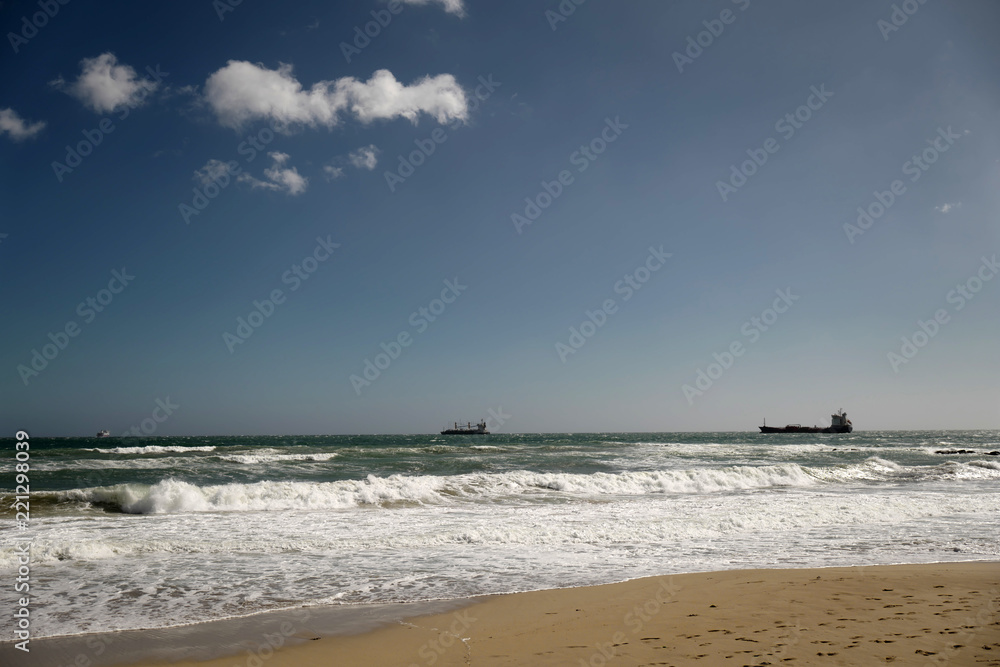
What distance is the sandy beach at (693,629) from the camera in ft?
15.8

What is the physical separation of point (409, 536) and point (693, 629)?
6.81m

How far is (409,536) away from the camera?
10977 millimetres

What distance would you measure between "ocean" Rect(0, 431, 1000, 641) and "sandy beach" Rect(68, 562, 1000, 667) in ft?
3.42

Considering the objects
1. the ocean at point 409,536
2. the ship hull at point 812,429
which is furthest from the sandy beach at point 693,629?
the ship hull at point 812,429

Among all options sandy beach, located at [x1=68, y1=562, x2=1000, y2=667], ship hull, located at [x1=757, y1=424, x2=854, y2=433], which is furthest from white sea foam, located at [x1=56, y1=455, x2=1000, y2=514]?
ship hull, located at [x1=757, y1=424, x2=854, y2=433]


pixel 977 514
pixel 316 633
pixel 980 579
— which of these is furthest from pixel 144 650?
pixel 977 514

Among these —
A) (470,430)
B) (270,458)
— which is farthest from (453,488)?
(470,430)

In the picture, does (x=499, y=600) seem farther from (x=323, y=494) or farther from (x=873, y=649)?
(x=323, y=494)

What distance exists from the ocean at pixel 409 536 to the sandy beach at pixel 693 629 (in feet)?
3.42

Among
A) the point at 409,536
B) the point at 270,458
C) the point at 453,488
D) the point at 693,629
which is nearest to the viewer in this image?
the point at 693,629

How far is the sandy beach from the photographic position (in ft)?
15.8

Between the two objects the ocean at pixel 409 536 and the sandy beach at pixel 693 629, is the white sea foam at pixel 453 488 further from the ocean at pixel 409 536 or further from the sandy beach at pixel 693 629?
the sandy beach at pixel 693 629

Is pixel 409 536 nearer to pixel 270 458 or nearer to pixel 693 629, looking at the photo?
pixel 693 629

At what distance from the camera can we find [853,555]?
932cm
